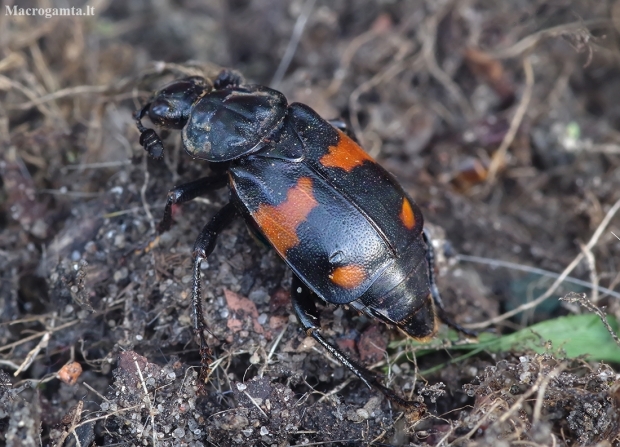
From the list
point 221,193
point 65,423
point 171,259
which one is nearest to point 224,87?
point 221,193

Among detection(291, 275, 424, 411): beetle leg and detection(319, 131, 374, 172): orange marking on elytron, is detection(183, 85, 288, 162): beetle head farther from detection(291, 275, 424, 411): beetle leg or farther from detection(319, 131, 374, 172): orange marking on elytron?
detection(291, 275, 424, 411): beetle leg

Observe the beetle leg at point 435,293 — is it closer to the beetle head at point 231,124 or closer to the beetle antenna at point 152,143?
the beetle head at point 231,124

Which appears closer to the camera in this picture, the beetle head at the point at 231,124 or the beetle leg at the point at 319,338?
the beetle leg at the point at 319,338

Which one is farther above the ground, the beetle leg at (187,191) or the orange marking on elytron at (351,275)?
the orange marking on elytron at (351,275)

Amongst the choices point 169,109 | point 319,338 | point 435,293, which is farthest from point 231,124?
point 435,293

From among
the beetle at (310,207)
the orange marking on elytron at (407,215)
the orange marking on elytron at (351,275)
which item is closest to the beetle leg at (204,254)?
the beetle at (310,207)

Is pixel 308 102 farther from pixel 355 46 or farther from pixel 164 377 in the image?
pixel 164 377
